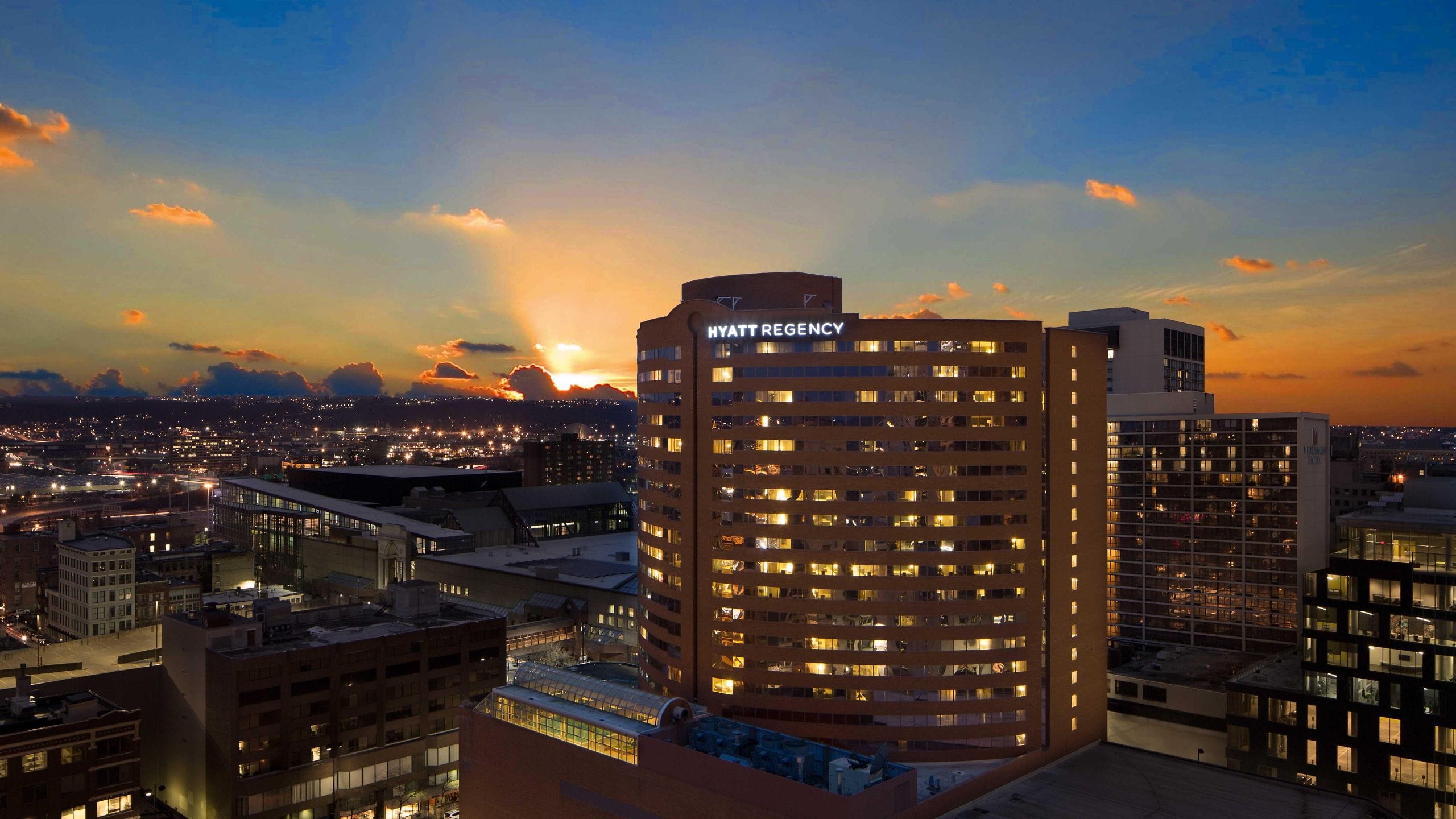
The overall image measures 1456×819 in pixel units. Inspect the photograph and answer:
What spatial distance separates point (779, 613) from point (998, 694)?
2211 cm

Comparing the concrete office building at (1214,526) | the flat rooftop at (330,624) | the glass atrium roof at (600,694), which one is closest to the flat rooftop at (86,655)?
the flat rooftop at (330,624)

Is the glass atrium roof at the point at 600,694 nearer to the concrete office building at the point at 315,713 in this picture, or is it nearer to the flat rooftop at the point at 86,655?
the concrete office building at the point at 315,713

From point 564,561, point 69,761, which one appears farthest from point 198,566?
point 69,761

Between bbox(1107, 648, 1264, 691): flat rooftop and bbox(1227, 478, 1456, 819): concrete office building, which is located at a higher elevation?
bbox(1227, 478, 1456, 819): concrete office building

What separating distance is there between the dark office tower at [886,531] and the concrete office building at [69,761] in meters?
52.1

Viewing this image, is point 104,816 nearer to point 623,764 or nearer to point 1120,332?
point 623,764

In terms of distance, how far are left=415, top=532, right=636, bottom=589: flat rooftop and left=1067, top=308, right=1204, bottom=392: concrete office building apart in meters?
110

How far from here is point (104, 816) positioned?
7994 cm

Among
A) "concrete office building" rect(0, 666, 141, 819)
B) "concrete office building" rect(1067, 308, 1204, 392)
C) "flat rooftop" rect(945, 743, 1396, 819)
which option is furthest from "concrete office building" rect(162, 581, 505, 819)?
"concrete office building" rect(1067, 308, 1204, 392)

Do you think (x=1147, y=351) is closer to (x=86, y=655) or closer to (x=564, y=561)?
(x=564, y=561)

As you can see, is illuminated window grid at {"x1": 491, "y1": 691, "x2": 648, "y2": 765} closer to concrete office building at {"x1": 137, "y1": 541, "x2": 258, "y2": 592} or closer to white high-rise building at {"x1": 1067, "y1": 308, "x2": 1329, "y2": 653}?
white high-rise building at {"x1": 1067, "y1": 308, "x2": 1329, "y2": 653}

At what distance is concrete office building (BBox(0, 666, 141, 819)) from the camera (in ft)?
248

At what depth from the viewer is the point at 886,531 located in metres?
82.3

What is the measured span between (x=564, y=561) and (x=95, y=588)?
75347 mm
